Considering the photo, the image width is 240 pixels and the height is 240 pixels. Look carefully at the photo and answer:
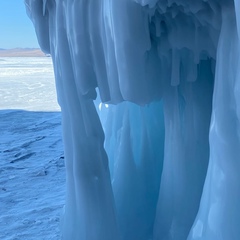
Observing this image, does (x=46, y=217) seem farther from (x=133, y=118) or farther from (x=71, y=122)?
(x=71, y=122)

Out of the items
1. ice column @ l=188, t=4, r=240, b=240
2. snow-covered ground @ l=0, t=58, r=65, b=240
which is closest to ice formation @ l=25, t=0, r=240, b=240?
ice column @ l=188, t=4, r=240, b=240

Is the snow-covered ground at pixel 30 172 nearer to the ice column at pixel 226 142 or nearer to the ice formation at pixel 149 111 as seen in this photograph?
the ice formation at pixel 149 111

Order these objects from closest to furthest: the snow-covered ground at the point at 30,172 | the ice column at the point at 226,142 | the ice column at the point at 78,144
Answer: the ice column at the point at 226,142 → the ice column at the point at 78,144 → the snow-covered ground at the point at 30,172

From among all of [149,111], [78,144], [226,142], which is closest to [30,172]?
[149,111]

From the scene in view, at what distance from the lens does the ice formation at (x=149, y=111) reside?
3.27 ft

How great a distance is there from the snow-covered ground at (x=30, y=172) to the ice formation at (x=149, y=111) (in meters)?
0.47

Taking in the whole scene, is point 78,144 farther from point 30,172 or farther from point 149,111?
point 30,172

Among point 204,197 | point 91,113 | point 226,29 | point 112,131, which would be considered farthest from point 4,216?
point 226,29

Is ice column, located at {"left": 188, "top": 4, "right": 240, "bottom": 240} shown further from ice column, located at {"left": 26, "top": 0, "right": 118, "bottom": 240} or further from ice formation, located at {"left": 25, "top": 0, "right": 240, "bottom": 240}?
ice column, located at {"left": 26, "top": 0, "right": 118, "bottom": 240}

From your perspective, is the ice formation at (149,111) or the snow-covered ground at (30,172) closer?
the ice formation at (149,111)

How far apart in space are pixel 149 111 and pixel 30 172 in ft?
4.89

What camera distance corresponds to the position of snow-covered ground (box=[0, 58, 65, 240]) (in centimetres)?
193

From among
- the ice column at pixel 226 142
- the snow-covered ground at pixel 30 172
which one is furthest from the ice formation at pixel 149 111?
the snow-covered ground at pixel 30 172

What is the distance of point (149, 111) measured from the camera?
158 cm
